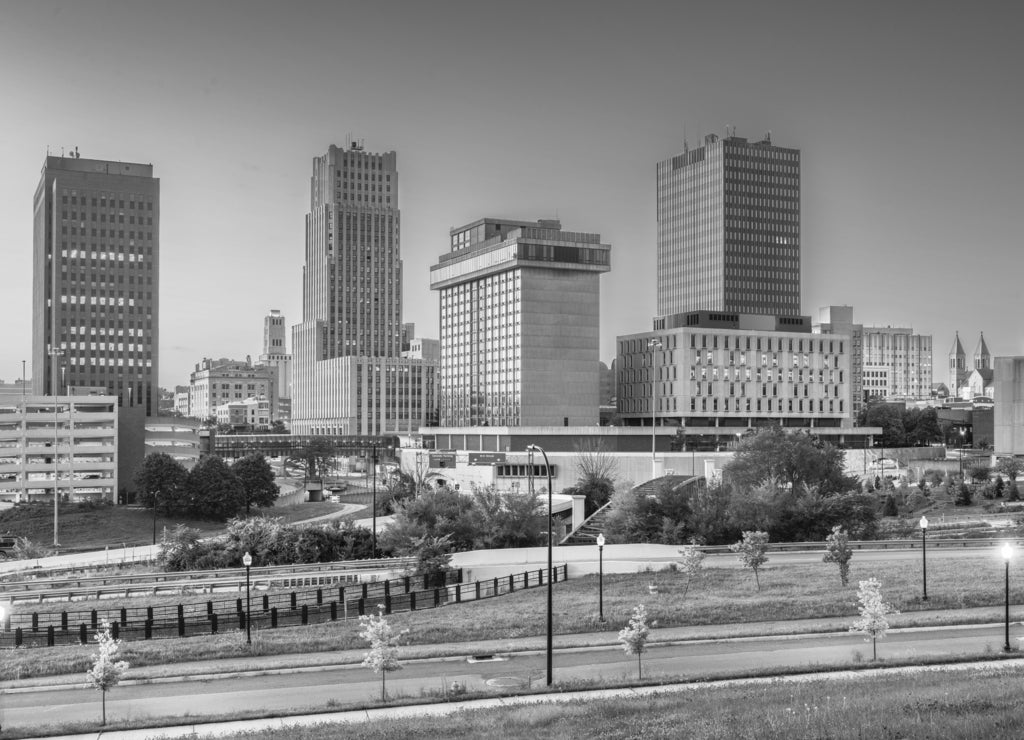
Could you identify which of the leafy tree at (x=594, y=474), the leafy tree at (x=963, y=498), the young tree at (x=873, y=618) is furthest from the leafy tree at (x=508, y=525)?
the leafy tree at (x=963, y=498)

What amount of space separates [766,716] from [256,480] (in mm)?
97970

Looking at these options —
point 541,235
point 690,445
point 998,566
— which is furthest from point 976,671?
point 541,235

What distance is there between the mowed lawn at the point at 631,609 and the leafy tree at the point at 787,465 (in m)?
29.6

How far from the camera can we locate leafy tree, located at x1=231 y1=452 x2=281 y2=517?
11412 centimetres

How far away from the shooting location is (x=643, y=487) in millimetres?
79812

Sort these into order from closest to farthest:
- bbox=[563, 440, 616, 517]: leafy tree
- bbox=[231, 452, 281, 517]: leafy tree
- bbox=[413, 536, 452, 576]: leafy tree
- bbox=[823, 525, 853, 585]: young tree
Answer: bbox=[823, 525, 853, 585]: young tree < bbox=[413, 536, 452, 576]: leafy tree < bbox=[563, 440, 616, 517]: leafy tree < bbox=[231, 452, 281, 517]: leafy tree

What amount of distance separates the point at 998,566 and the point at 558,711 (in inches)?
1365

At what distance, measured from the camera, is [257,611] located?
44.8 metres

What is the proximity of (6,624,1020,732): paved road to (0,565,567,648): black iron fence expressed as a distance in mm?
5745

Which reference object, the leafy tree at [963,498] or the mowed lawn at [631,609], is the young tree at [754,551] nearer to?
the mowed lawn at [631,609]

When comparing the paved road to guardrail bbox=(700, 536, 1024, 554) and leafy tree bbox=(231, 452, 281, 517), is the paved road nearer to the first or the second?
guardrail bbox=(700, 536, 1024, 554)

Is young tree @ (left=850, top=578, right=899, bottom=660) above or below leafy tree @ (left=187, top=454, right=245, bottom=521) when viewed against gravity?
above

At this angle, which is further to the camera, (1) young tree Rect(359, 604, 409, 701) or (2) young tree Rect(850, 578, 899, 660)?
(2) young tree Rect(850, 578, 899, 660)

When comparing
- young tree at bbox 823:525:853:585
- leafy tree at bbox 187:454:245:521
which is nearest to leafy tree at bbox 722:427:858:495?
young tree at bbox 823:525:853:585
